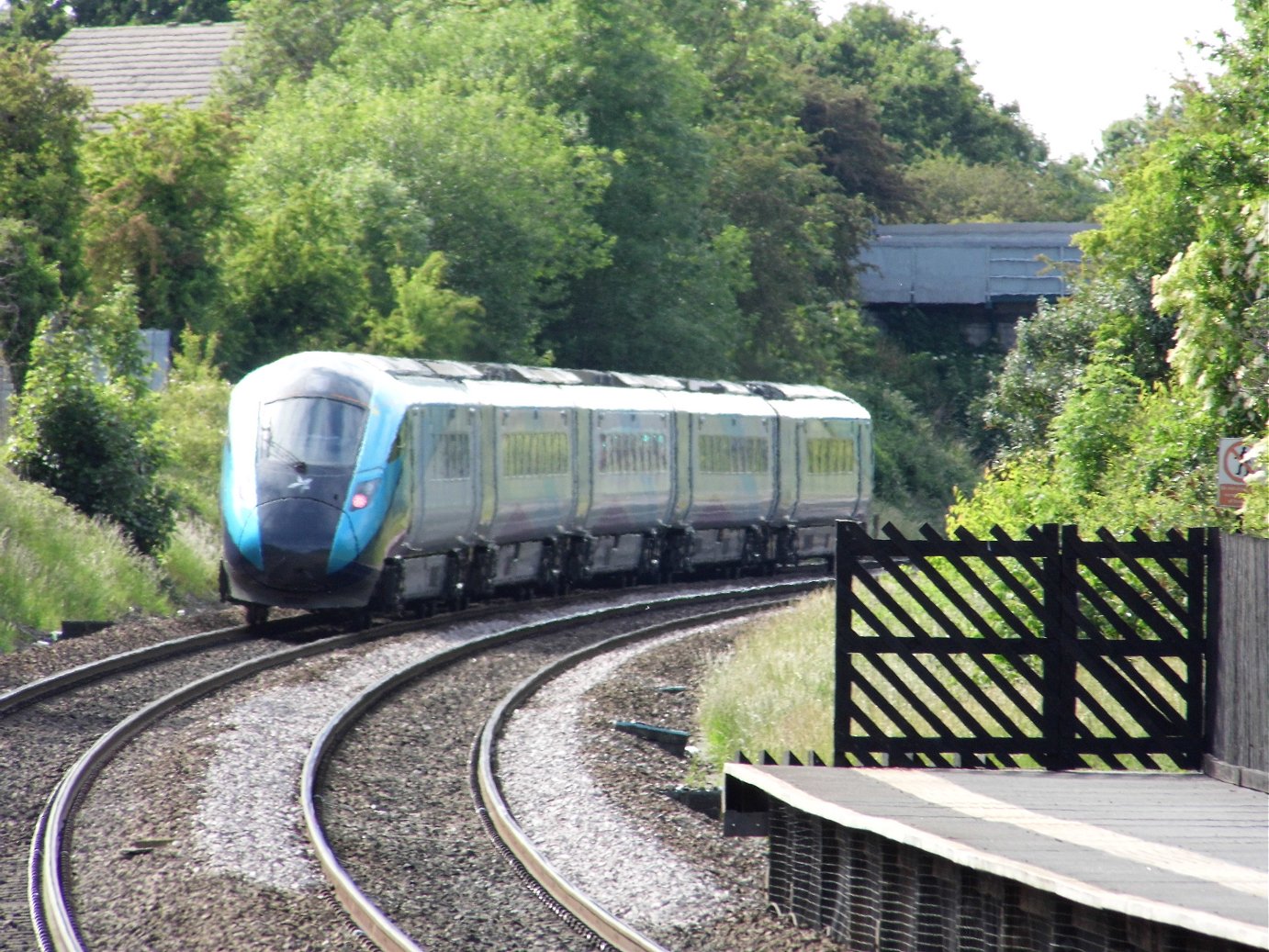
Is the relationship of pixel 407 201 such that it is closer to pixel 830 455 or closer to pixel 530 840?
pixel 830 455

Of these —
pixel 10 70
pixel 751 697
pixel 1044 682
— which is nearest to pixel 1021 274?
pixel 10 70

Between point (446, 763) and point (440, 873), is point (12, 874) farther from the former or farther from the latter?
point (446, 763)

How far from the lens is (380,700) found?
1586 centimetres

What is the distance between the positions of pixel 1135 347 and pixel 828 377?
78.4ft

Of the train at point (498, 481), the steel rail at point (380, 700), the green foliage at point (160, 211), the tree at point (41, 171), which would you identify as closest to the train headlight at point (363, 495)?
the train at point (498, 481)

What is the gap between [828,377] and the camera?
186 ft

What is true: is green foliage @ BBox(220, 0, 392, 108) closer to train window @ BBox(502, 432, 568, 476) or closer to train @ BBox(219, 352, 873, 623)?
train @ BBox(219, 352, 873, 623)

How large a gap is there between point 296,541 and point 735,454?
14.0 metres

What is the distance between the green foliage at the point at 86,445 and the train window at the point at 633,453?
249 inches

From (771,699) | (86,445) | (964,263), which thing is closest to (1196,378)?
(771,699)

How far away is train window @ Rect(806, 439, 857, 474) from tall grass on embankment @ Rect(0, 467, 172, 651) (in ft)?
49.4

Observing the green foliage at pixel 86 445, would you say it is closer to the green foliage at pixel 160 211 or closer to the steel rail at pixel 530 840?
the steel rail at pixel 530 840

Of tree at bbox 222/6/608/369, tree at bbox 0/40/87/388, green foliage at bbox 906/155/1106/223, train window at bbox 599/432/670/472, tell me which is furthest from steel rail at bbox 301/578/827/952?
green foliage at bbox 906/155/1106/223

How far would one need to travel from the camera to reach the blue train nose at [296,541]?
19.7 meters
